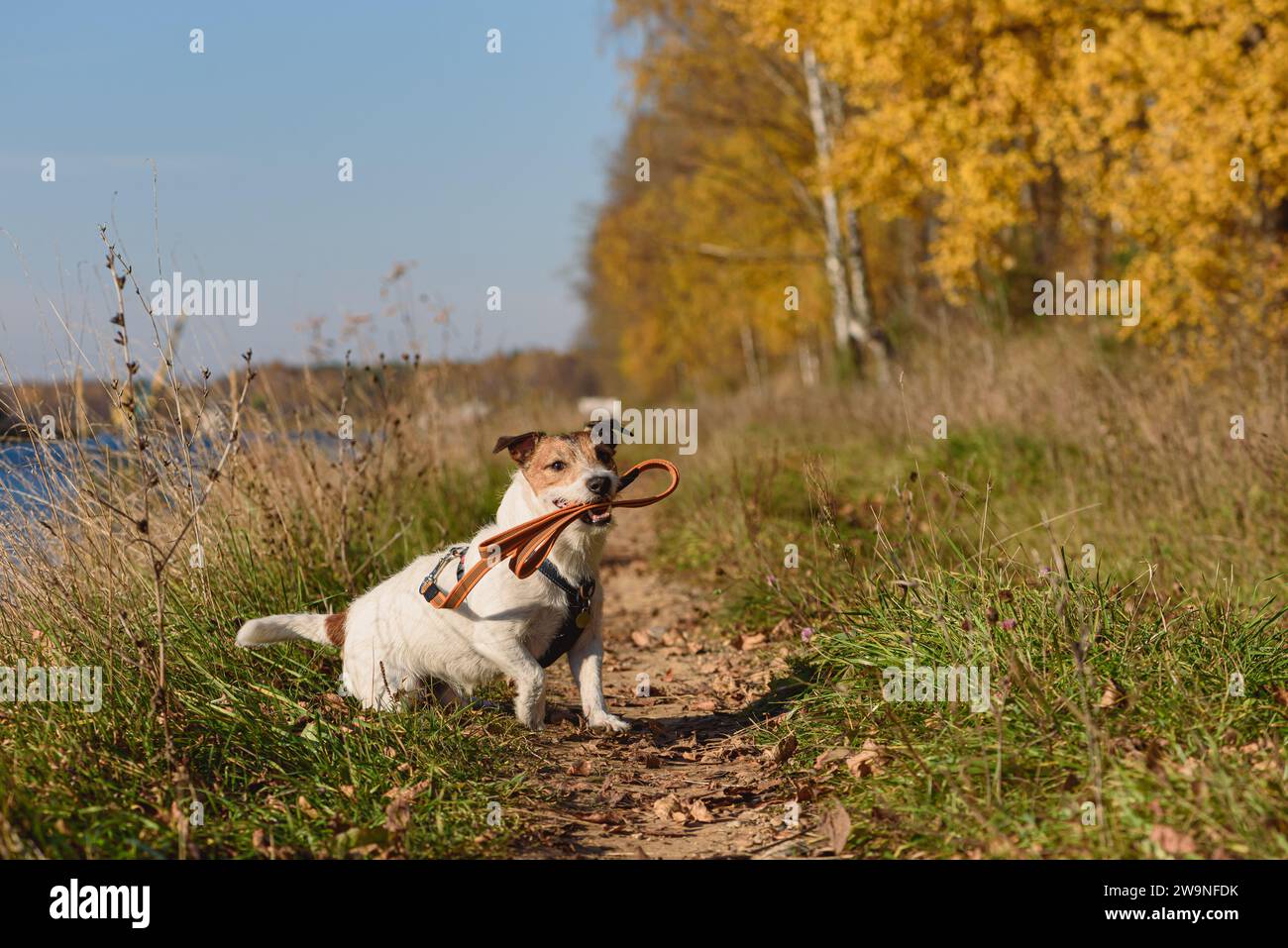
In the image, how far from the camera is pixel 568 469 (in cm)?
450

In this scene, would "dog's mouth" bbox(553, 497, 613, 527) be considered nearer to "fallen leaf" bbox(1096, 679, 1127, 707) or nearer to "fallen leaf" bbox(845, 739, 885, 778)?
"fallen leaf" bbox(845, 739, 885, 778)

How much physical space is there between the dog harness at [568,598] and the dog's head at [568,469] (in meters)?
0.27

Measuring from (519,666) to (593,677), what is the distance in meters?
0.38

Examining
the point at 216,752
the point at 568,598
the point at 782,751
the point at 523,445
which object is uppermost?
the point at 523,445

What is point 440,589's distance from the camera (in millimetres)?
4484

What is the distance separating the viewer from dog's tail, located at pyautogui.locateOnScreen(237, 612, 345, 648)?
13.8 ft

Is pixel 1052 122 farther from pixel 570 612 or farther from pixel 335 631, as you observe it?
pixel 335 631

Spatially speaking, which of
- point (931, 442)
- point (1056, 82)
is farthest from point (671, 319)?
point (931, 442)

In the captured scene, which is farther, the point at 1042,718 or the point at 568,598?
the point at 568,598

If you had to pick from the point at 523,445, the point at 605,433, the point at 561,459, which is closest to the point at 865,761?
the point at 561,459

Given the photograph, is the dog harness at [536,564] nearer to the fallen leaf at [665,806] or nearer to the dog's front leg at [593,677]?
the dog's front leg at [593,677]

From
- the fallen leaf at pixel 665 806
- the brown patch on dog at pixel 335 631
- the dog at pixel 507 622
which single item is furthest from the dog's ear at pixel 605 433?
the fallen leaf at pixel 665 806

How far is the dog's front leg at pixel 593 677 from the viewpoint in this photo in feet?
15.0

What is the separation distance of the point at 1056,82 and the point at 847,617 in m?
9.86
